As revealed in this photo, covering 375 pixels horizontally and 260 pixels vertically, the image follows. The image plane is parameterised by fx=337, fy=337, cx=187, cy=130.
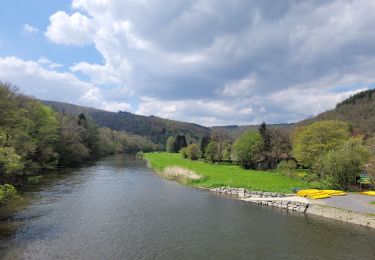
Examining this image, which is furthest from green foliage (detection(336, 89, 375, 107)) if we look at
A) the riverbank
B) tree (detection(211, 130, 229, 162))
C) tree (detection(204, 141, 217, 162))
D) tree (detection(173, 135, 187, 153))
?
the riverbank

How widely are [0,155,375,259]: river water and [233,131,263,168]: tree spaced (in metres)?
38.5

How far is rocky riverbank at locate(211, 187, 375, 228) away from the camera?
30.3 meters

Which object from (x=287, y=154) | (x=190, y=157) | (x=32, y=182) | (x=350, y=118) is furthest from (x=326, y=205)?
(x=350, y=118)

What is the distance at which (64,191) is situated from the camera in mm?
41875

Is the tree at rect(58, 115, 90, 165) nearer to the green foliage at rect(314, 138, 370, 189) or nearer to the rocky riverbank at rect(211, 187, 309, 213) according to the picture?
the rocky riverbank at rect(211, 187, 309, 213)

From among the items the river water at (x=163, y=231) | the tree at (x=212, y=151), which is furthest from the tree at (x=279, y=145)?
the river water at (x=163, y=231)

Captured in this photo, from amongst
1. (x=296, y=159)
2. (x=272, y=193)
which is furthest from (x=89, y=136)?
(x=272, y=193)

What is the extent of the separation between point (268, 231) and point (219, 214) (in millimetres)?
6343

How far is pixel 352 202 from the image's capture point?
35500mm

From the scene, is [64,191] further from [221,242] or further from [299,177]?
[299,177]

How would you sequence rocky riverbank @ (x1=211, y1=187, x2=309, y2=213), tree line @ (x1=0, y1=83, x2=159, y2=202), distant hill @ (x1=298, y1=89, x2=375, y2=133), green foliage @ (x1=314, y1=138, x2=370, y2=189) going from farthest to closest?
distant hill @ (x1=298, y1=89, x2=375, y2=133) → green foliage @ (x1=314, y1=138, x2=370, y2=189) → rocky riverbank @ (x1=211, y1=187, x2=309, y2=213) → tree line @ (x1=0, y1=83, x2=159, y2=202)

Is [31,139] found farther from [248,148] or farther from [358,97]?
[358,97]

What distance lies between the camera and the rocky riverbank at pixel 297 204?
30.3m

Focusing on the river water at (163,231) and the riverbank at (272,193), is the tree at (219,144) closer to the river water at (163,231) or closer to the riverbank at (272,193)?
the riverbank at (272,193)
